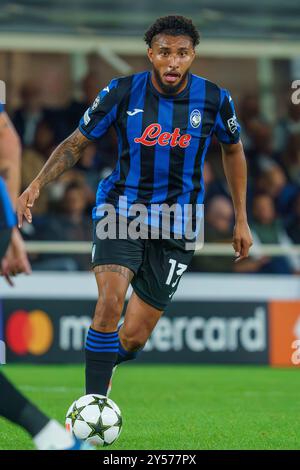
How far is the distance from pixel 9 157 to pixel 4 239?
0.34 meters

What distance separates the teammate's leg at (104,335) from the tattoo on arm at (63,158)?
0.65m

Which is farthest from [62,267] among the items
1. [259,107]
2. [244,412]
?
[244,412]

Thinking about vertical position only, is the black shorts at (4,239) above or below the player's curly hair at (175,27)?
below

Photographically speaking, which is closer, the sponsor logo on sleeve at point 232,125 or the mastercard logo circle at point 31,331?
the sponsor logo on sleeve at point 232,125

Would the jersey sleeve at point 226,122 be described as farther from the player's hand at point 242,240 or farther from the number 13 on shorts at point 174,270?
the number 13 on shorts at point 174,270

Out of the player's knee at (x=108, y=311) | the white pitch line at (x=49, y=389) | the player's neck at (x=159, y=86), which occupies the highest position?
the player's neck at (x=159, y=86)

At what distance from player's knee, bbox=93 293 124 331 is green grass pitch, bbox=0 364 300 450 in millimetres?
618

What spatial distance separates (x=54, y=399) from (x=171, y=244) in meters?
2.30

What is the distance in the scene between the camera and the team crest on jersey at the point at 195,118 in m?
6.59

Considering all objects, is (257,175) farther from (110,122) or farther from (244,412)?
(110,122)

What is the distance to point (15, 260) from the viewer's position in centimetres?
477

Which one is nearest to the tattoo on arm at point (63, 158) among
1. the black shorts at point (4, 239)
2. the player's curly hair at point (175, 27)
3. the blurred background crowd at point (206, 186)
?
the player's curly hair at point (175, 27)

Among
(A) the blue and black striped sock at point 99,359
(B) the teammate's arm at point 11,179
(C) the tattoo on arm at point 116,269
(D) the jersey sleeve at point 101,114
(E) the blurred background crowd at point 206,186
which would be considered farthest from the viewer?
(E) the blurred background crowd at point 206,186

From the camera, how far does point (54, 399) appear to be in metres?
8.47
